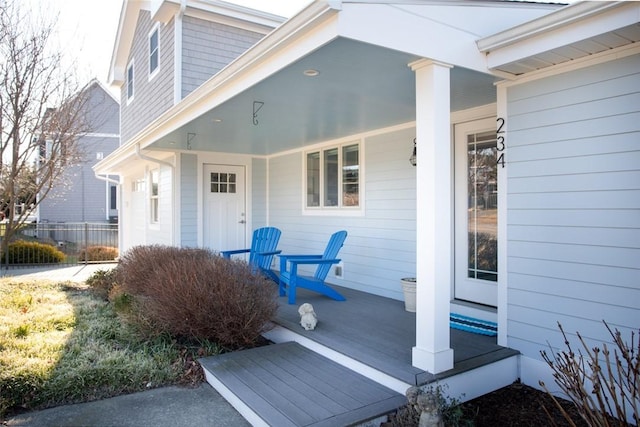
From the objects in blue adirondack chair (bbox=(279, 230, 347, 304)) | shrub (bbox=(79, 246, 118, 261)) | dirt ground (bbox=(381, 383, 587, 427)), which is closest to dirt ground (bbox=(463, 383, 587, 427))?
dirt ground (bbox=(381, 383, 587, 427))

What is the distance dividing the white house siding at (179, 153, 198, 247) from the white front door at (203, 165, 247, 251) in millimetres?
205

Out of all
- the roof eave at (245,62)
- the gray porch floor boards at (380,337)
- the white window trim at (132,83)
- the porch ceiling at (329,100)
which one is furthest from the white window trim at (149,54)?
the gray porch floor boards at (380,337)

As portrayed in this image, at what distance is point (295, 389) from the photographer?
3.02 meters

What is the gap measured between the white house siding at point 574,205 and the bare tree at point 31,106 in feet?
23.5

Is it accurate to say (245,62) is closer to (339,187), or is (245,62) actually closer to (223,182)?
(339,187)

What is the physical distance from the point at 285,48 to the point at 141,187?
28.4ft

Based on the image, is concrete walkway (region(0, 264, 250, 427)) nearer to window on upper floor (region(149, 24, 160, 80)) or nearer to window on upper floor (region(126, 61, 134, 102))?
window on upper floor (region(149, 24, 160, 80))

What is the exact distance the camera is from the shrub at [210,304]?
157 inches

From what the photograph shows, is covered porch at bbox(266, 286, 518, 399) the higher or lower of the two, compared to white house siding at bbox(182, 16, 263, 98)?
lower

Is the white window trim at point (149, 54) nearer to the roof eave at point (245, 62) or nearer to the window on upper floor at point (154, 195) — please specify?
the window on upper floor at point (154, 195)

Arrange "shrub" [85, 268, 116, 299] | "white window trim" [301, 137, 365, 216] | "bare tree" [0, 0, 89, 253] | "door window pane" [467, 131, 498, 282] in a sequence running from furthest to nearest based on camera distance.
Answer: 1. "bare tree" [0, 0, 89, 253]
2. "shrub" [85, 268, 116, 299]
3. "white window trim" [301, 137, 365, 216]
4. "door window pane" [467, 131, 498, 282]

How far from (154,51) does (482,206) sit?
805 centimetres

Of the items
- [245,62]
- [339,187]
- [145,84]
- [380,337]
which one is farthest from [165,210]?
[380,337]

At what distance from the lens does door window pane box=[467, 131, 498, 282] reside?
4344 mm
